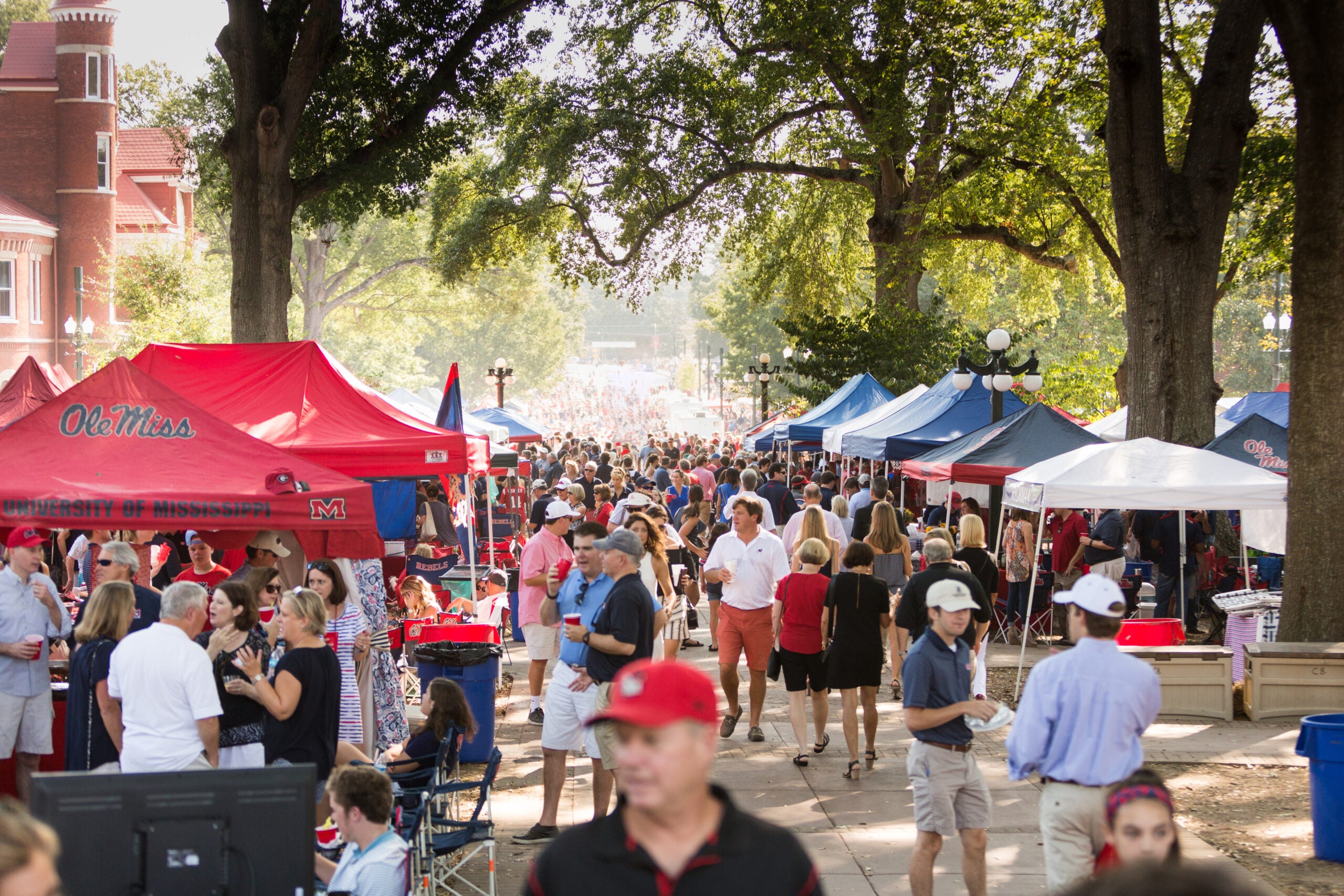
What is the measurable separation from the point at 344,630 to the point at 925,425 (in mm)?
12346

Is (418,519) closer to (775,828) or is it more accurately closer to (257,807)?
(257,807)

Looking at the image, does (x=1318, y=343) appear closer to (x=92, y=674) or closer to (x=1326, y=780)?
(x=1326, y=780)

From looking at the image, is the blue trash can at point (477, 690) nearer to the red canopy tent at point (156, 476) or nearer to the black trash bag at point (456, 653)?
the black trash bag at point (456, 653)

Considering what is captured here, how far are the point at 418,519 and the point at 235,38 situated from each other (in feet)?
21.7

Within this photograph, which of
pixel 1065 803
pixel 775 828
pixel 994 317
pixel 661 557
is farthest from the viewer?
pixel 994 317

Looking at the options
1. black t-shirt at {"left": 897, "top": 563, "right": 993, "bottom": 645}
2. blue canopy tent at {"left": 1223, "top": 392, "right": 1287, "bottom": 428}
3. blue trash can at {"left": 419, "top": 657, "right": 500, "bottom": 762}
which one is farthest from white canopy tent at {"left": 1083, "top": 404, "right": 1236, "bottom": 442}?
blue trash can at {"left": 419, "top": 657, "right": 500, "bottom": 762}

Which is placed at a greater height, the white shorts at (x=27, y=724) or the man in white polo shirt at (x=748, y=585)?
the man in white polo shirt at (x=748, y=585)

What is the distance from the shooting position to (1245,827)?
785cm

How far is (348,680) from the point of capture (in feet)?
25.1

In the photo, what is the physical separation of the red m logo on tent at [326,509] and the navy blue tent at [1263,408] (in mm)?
17566

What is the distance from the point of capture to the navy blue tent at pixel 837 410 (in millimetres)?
23156

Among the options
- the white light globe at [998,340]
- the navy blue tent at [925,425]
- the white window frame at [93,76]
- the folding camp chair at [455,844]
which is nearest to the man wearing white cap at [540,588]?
the folding camp chair at [455,844]

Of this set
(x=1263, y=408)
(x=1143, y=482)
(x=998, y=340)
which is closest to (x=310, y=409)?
(x=1143, y=482)

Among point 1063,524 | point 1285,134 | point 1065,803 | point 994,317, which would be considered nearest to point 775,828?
point 1065,803
